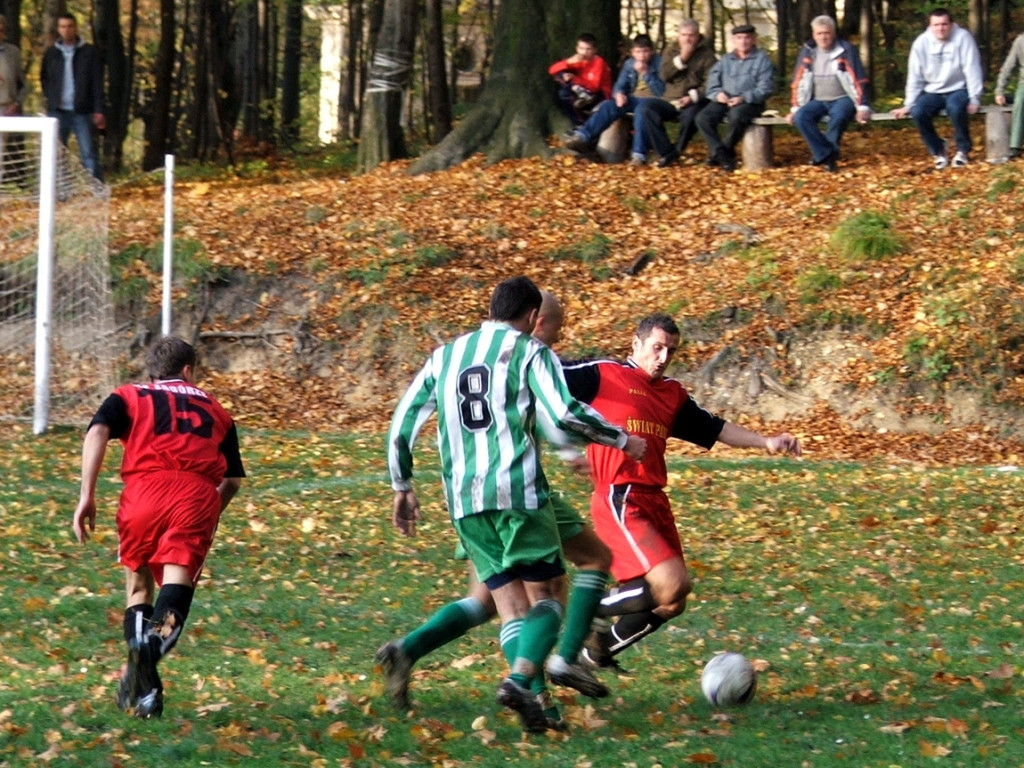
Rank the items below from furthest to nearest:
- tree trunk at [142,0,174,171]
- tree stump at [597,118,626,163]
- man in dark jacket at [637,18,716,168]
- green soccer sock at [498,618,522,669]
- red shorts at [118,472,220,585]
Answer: tree trunk at [142,0,174,171] < tree stump at [597,118,626,163] < man in dark jacket at [637,18,716,168] < red shorts at [118,472,220,585] < green soccer sock at [498,618,522,669]

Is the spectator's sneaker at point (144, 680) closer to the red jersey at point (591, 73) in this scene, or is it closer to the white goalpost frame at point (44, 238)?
the white goalpost frame at point (44, 238)

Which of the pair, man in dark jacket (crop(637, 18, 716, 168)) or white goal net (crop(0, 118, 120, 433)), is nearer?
white goal net (crop(0, 118, 120, 433))

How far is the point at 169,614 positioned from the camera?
6496 mm

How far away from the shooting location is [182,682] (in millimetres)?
7336

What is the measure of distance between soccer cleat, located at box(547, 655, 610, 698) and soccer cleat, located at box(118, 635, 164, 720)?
1554 mm

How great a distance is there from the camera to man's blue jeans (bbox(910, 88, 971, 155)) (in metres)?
18.3

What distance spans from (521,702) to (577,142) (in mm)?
15373

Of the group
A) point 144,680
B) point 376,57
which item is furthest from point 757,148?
point 144,680

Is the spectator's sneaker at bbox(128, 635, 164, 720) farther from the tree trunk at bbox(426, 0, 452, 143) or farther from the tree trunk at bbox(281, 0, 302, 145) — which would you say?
the tree trunk at bbox(281, 0, 302, 145)

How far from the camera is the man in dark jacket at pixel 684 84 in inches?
776

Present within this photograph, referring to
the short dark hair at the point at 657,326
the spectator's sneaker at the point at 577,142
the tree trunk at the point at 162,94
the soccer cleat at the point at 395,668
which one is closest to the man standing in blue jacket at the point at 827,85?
the spectator's sneaker at the point at 577,142

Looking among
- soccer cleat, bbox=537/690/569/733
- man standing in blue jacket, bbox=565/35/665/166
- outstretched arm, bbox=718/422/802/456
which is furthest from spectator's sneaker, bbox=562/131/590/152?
soccer cleat, bbox=537/690/569/733

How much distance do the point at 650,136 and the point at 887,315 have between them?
5367 mm

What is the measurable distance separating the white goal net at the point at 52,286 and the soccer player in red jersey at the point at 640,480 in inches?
344
